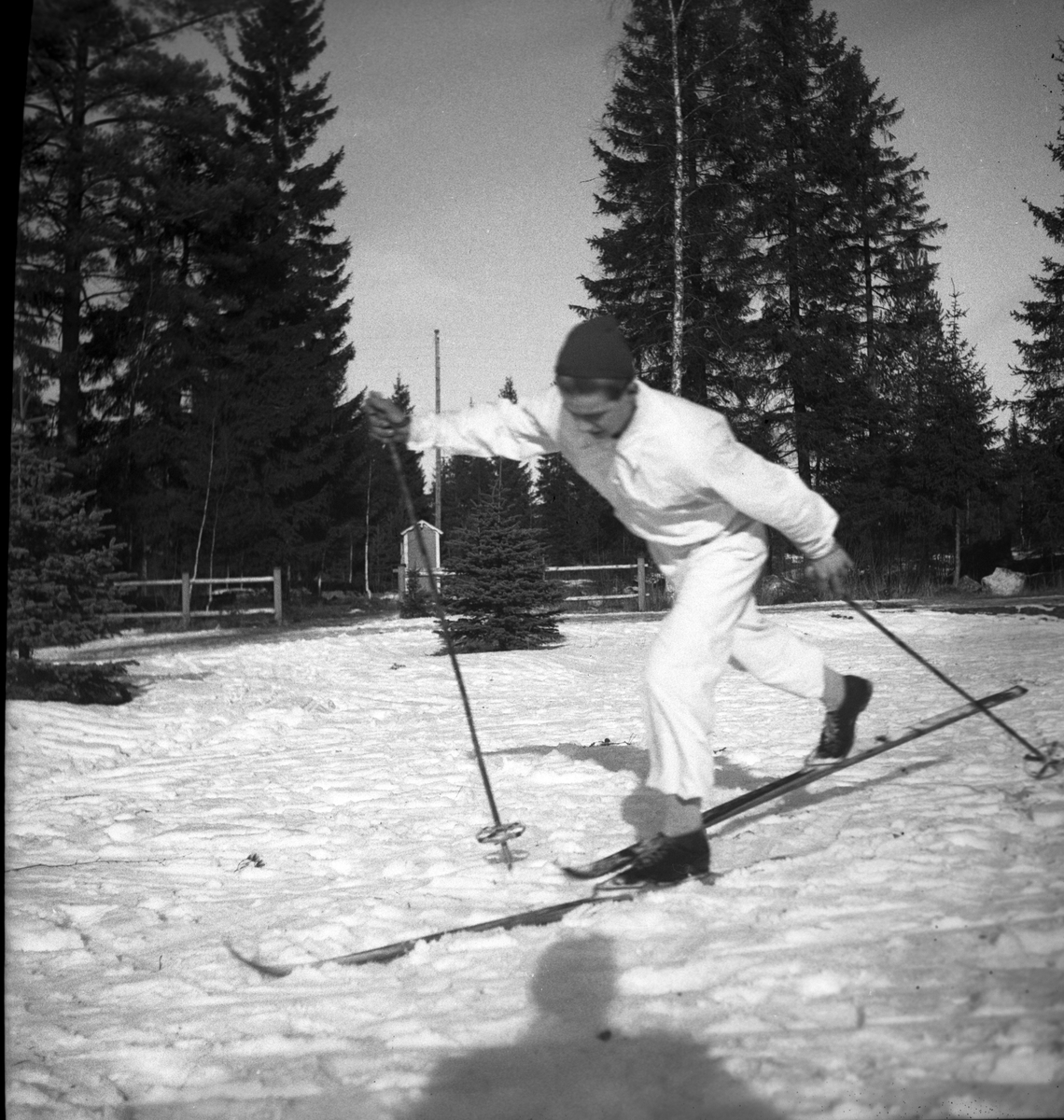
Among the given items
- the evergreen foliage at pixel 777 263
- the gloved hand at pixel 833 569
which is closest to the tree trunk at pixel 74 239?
the evergreen foliage at pixel 777 263

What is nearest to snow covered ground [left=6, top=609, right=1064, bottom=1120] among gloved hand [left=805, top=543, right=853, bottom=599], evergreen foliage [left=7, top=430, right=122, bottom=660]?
gloved hand [left=805, top=543, right=853, bottom=599]

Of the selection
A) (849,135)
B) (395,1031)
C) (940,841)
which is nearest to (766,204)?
(849,135)

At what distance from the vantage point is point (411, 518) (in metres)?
2.24

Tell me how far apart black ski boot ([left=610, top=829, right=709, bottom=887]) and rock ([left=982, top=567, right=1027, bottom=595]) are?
92 centimetres

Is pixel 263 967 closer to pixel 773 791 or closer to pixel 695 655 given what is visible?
pixel 695 655

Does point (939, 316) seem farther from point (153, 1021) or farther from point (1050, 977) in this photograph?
point (153, 1021)

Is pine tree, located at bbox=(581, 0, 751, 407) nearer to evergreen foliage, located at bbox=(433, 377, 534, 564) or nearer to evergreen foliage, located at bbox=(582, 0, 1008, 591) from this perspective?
evergreen foliage, located at bbox=(582, 0, 1008, 591)

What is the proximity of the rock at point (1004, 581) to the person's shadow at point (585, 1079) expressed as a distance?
1.37 meters

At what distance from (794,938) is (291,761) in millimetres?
3477

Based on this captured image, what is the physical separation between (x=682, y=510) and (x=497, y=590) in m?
4.81

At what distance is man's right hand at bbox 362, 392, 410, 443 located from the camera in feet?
6.94

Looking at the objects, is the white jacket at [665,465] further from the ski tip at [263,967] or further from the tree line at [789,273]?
the ski tip at [263,967]

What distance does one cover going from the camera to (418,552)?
4562 mm

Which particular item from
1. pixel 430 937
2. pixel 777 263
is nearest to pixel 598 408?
pixel 777 263
